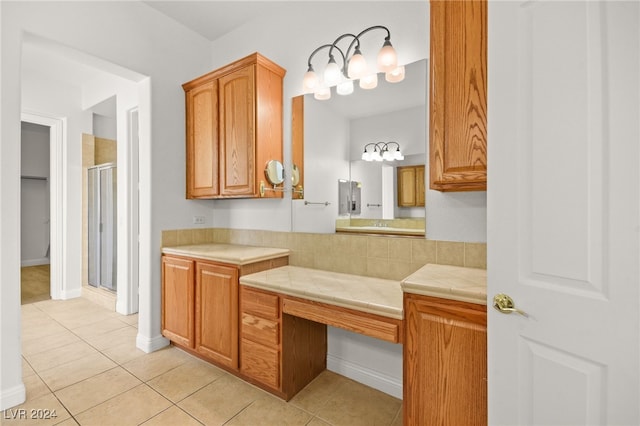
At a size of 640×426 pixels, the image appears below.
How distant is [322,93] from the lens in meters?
2.23

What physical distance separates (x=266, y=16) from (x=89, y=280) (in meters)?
4.13

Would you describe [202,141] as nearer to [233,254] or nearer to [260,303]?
[233,254]

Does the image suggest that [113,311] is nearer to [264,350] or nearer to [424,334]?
[264,350]

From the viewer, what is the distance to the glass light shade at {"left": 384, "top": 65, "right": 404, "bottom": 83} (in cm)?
187

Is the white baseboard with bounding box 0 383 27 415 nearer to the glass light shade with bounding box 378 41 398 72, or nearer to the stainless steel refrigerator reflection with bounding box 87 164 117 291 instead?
the stainless steel refrigerator reflection with bounding box 87 164 117 291

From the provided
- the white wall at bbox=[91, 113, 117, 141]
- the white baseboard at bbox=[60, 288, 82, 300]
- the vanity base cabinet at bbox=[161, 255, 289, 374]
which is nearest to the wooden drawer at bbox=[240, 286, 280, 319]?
the vanity base cabinet at bbox=[161, 255, 289, 374]

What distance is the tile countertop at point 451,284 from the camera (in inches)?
47.2

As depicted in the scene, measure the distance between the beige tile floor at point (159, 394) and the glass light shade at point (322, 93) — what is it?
211 centimetres

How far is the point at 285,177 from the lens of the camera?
2.49 metres
